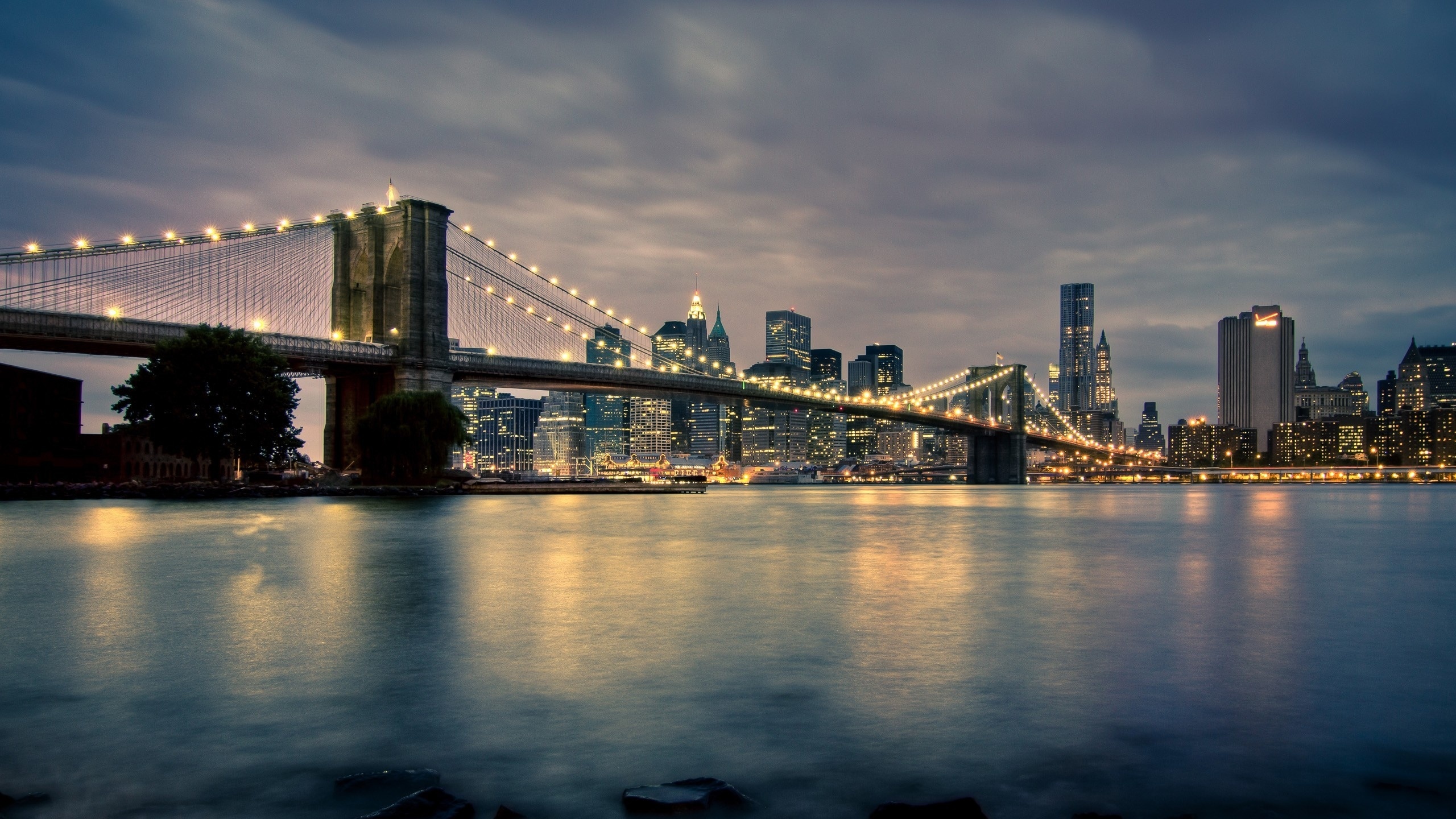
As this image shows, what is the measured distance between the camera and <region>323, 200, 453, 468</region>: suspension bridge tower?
199 ft

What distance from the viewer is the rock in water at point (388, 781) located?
5.92 metres

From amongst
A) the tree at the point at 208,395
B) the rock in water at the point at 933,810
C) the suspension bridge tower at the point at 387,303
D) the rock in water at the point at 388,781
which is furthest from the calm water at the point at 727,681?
the suspension bridge tower at the point at 387,303

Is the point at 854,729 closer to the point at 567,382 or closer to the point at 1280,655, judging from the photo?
the point at 1280,655


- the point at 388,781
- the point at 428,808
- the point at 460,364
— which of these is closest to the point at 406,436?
the point at 460,364

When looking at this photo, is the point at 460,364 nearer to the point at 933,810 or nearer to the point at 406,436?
the point at 406,436

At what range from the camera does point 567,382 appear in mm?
71438

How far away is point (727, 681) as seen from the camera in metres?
9.02

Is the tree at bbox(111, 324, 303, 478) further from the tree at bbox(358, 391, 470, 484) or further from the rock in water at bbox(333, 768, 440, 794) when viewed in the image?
the rock in water at bbox(333, 768, 440, 794)

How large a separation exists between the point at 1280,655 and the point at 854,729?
619 centimetres

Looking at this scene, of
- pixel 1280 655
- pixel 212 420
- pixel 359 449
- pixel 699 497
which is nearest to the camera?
pixel 1280 655

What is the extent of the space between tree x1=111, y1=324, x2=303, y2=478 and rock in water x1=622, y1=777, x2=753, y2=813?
50.3 meters

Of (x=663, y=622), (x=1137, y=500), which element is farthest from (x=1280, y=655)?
(x=1137, y=500)

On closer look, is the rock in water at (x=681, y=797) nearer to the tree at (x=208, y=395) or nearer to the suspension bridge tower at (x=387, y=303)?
the tree at (x=208, y=395)

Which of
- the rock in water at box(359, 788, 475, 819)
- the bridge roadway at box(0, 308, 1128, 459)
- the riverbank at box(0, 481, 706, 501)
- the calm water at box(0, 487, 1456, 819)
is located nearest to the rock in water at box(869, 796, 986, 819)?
the calm water at box(0, 487, 1456, 819)
